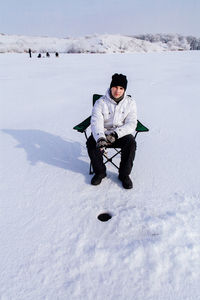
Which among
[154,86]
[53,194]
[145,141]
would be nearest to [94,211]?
[53,194]

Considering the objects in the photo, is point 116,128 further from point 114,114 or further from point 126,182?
point 126,182

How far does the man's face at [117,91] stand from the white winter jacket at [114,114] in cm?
7

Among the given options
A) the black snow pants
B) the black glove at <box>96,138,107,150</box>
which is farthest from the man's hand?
the black snow pants

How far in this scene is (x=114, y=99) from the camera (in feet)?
8.21

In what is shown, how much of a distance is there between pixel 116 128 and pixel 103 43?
113m

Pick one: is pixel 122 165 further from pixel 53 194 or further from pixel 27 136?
pixel 27 136

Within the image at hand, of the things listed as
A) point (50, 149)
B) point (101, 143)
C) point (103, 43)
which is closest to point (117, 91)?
point (101, 143)

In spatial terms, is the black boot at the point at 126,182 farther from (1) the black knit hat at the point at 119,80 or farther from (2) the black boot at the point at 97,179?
(1) the black knit hat at the point at 119,80

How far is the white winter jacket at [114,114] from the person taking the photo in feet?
8.17

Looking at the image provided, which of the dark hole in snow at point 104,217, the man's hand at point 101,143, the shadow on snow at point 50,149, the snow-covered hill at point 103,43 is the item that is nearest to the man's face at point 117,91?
the man's hand at point 101,143

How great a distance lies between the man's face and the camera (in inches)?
95.3

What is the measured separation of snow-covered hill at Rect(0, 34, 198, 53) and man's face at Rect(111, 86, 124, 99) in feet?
268

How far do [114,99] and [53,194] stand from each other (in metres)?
1.31

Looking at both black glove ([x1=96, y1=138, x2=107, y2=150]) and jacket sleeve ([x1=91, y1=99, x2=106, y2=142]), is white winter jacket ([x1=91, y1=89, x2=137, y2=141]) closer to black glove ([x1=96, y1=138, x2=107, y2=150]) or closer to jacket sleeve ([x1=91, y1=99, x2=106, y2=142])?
jacket sleeve ([x1=91, y1=99, x2=106, y2=142])
